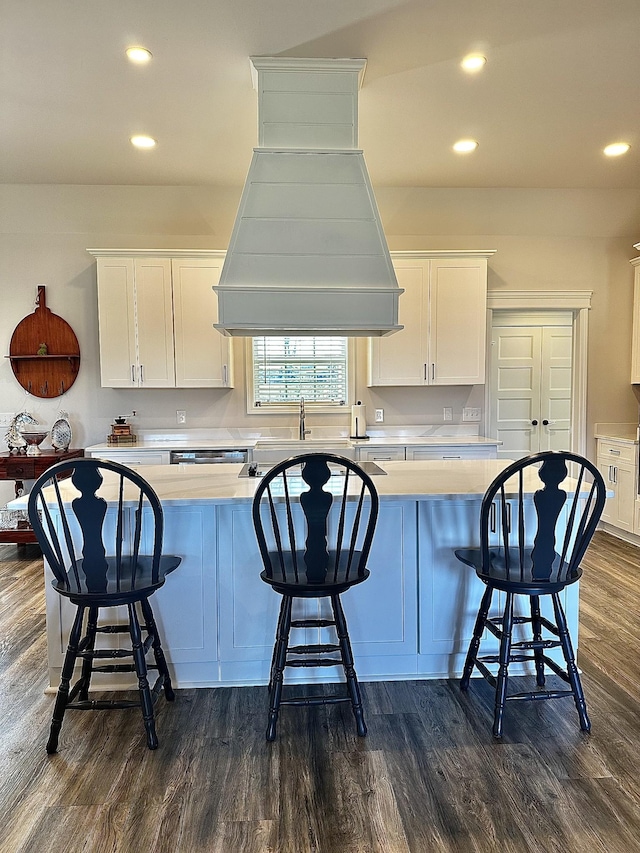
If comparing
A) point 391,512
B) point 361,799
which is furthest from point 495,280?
point 361,799

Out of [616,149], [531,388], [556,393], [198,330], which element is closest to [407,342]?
[531,388]

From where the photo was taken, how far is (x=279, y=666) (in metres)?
2.16

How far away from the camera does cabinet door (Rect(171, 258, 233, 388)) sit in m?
4.60

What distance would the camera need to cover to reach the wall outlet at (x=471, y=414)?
17.0 feet

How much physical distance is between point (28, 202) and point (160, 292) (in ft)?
4.82

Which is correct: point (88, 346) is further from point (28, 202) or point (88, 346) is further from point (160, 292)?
point (28, 202)

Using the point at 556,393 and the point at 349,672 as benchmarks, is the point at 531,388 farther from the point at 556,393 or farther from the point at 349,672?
the point at 349,672

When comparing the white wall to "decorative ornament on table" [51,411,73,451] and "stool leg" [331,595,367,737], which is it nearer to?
"decorative ornament on table" [51,411,73,451]

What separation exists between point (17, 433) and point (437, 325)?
3.66 m

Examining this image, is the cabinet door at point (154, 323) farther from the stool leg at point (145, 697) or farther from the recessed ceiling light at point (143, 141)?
the stool leg at point (145, 697)

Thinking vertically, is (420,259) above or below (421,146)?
below

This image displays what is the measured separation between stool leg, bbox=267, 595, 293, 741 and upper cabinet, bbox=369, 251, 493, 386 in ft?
9.37

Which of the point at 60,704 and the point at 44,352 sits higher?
the point at 44,352

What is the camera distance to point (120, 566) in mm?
2113
